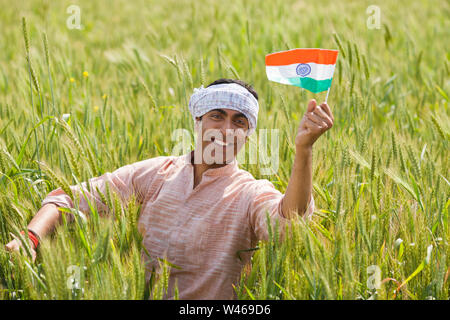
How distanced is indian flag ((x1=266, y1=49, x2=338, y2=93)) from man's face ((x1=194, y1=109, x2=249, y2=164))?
8.0 inches

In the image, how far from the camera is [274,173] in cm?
216

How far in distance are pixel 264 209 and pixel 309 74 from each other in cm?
44

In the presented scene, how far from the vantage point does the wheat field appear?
141 cm

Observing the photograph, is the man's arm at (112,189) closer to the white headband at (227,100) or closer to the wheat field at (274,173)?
the wheat field at (274,173)

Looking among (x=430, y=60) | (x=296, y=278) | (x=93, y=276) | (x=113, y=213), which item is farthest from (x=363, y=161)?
(x=430, y=60)

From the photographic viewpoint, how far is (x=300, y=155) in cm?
156

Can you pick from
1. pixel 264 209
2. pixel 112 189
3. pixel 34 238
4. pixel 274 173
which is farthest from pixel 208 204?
pixel 34 238

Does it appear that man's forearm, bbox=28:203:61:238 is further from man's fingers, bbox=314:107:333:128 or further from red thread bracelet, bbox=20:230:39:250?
man's fingers, bbox=314:107:333:128

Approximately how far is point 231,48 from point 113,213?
3.03 m

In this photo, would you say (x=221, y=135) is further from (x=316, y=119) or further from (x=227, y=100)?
(x=316, y=119)

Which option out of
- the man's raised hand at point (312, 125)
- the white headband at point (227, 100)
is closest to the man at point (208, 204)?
the white headband at point (227, 100)

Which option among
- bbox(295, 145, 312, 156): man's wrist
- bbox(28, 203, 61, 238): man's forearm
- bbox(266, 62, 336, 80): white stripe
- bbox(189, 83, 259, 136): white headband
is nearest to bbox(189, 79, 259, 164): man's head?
bbox(189, 83, 259, 136): white headband

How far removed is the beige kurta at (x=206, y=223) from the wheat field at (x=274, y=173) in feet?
0.26
